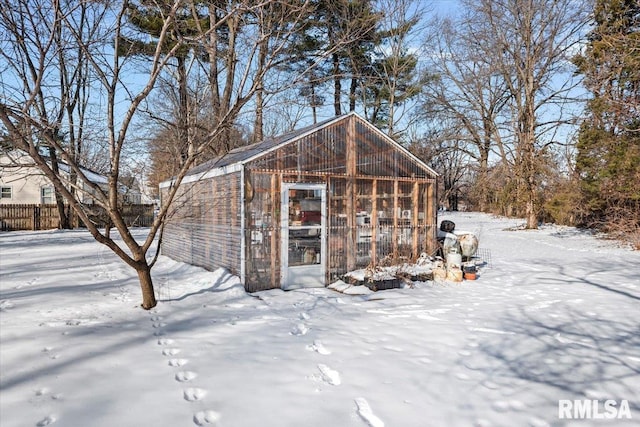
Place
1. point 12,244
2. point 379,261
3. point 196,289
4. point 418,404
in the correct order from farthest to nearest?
point 12,244 → point 379,261 → point 196,289 → point 418,404

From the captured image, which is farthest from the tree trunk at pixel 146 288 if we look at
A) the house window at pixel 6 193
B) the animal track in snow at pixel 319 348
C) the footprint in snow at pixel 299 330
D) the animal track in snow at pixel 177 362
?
the house window at pixel 6 193

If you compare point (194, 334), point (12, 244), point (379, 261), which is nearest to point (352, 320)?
point (194, 334)

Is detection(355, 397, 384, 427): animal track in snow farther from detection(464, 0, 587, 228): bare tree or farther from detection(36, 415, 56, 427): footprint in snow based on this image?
detection(464, 0, 587, 228): bare tree

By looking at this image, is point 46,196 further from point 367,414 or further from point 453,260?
point 367,414

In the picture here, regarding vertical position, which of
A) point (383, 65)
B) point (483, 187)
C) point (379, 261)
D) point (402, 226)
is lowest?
point (379, 261)

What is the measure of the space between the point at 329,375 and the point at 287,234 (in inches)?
151

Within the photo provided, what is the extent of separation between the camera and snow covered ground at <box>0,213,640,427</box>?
9.65ft

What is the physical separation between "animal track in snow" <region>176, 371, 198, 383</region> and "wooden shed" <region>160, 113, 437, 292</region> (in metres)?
3.32

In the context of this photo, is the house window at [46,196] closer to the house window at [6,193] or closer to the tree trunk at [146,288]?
the house window at [6,193]

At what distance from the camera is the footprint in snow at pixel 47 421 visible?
258cm

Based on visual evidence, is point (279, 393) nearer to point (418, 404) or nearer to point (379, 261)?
point (418, 404)

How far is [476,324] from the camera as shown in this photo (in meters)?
5.33

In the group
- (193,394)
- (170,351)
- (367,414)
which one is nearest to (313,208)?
(170,351)

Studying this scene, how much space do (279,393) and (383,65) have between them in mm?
19323
